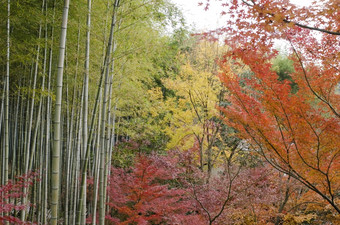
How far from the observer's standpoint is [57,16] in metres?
4.20

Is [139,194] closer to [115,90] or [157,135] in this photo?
[115,90]

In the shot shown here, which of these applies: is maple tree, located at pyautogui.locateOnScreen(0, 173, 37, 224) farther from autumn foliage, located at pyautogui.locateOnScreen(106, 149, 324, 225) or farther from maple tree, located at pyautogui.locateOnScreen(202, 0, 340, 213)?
maple tree, located at pyautogui.locateOnScreen(202, 0, 340, 213)

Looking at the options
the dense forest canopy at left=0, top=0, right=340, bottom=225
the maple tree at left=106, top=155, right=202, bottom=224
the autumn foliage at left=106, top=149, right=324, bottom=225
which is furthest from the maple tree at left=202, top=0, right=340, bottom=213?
the maple tree at left=106, top=155, right=202, bottom=224

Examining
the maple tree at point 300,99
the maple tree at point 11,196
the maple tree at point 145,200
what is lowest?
the maple tree at point 145,200

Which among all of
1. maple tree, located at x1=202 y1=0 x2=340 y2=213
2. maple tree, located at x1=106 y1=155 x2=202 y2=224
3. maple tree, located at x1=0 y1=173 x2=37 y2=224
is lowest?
maple tree, located at x1=106 y1=155 x2=202 y2=224

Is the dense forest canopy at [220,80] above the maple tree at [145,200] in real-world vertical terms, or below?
above

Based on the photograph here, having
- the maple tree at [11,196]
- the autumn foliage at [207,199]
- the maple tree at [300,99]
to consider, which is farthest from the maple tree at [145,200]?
the maple tree at [300,99]

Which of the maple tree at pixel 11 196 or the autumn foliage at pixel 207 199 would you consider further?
the autumn foliage at pixel 207 199

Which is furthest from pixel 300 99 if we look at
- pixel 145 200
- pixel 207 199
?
pixel 145 200

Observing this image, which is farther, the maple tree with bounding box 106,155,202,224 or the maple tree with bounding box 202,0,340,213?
the maple tree with bounding box 106,155,202,224

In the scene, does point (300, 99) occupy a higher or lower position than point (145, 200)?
higher

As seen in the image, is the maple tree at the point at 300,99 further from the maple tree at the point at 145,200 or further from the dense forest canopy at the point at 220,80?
the maple tree at the point at 145,200

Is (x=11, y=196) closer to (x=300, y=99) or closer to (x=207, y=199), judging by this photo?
(x=207, y=199)

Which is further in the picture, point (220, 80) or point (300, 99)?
point (220, 80)
